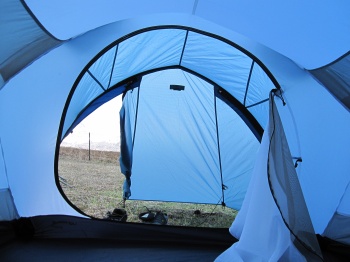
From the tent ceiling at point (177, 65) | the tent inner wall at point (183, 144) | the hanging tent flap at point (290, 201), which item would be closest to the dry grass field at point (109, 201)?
the tent inner wall at point (183, 144)

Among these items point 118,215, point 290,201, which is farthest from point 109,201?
point 290,201

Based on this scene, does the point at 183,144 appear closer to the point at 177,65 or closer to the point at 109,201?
the point at 177,65

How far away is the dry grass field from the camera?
2969mm

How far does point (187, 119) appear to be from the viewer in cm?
298

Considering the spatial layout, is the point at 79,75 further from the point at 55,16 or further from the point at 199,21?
the point at 199,21

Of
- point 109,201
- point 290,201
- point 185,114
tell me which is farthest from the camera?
point 109,201

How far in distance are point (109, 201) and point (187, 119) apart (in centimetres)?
133

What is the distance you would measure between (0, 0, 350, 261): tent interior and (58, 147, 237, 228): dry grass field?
186mm

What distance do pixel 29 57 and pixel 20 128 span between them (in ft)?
1.86

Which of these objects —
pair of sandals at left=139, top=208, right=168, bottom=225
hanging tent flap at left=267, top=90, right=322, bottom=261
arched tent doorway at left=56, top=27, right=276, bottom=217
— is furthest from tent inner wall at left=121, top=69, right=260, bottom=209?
hanging tent flap at left=267, top=90, right=322, bottom=261

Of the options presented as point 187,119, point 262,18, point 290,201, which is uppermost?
point 262,18

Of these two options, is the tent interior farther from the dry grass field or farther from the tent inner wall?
the dry grass field

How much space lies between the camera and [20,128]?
186cm

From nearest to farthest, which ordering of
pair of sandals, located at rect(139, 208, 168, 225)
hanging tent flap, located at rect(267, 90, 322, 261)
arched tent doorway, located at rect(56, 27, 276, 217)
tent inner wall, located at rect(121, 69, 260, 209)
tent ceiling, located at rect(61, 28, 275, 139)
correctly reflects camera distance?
hanging tent flap, located at rect(267, 90, 322, 261) < tent ceiling, located at rect(61, 28, 275, 139) < arched tent doorway, located at rect(56, 27, 276, 217) < pair of sandals, located at rect(139, 208, 168, 225) < tent inner wall, located at rect(121, 69, 260, 209)
